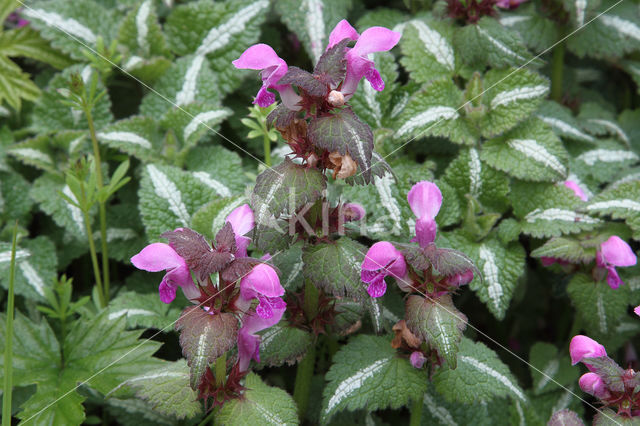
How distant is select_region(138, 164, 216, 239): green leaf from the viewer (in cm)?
167

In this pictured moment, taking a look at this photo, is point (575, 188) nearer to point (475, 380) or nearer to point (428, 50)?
point (428, 50)

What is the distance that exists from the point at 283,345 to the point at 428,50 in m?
1.15

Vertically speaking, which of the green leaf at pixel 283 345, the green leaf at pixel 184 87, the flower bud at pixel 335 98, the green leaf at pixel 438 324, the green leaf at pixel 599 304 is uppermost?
the flower bud at pixel 335 98

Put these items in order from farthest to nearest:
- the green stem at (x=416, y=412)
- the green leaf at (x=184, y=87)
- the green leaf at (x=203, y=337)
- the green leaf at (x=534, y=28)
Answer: the green leaf at (x=534, y=28) → the green leaf at (x=184, y=87) → the green stem at (x=416, y=412) → the green leaf at (x=203, y=337)

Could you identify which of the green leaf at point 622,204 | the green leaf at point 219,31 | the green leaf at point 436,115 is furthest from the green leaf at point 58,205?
the green leaf at point 622,204

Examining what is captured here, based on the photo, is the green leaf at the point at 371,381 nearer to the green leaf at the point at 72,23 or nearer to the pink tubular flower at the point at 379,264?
the pink tubular flower at the point at 379,264

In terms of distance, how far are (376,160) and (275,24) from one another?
148cm

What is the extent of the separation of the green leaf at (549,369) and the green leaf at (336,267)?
31.6 inches

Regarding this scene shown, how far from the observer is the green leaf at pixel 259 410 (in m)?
1.19

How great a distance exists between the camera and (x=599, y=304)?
164 cm

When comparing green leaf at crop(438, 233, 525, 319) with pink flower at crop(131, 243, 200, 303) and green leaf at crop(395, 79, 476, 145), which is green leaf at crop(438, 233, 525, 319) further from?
pink flower at crop(131, 243, 200, 303)

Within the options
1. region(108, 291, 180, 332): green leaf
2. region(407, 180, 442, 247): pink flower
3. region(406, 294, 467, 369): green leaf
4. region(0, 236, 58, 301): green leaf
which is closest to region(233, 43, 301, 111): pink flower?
region(407, 180, 442, 247): pink flower

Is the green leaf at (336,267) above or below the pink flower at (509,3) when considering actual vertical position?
below

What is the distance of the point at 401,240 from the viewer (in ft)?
5.31
